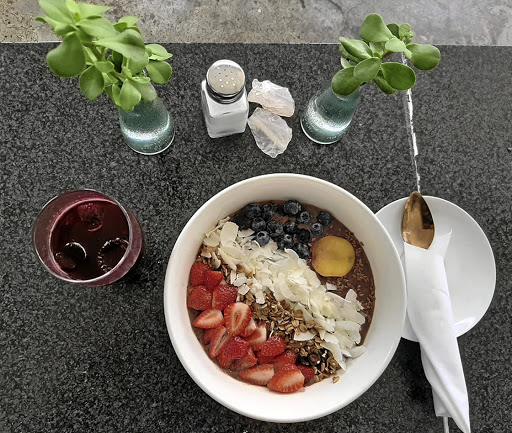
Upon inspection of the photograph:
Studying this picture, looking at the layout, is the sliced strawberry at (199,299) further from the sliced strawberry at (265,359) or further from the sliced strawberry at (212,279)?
the sliced strawberry at (265,359)

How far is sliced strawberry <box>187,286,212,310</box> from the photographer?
0.80 m

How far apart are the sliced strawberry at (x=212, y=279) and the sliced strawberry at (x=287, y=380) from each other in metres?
0.17

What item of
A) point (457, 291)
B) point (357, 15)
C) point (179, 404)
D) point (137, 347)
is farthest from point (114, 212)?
point (357, 15)

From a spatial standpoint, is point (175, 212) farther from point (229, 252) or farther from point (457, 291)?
point (457, 291)

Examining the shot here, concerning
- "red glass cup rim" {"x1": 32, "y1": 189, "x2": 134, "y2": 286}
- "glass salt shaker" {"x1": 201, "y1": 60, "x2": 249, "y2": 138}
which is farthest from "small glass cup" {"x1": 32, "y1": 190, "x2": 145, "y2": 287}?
"glass salt shaker" {"x1": 201, "y1": 60, "x2": 249, "y2": 138}

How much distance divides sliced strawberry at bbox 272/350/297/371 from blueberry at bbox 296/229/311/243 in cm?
18

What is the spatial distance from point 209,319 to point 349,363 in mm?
228

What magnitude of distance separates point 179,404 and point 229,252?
0.86 feet

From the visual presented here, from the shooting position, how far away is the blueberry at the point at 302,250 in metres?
0.83

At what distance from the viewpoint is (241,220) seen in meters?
0.83

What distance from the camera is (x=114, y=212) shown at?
2.59 feet

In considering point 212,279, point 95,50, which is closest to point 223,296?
point 212,279

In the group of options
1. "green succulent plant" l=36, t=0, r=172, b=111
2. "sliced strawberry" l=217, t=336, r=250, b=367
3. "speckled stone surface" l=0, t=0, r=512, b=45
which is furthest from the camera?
"speckled stone surface" l=0, t=0, r=512, b=45

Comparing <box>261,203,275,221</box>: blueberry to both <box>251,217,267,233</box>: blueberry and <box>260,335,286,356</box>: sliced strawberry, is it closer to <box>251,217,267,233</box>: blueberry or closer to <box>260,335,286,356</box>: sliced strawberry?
<box>251,217,267,233</box>: blueberry
